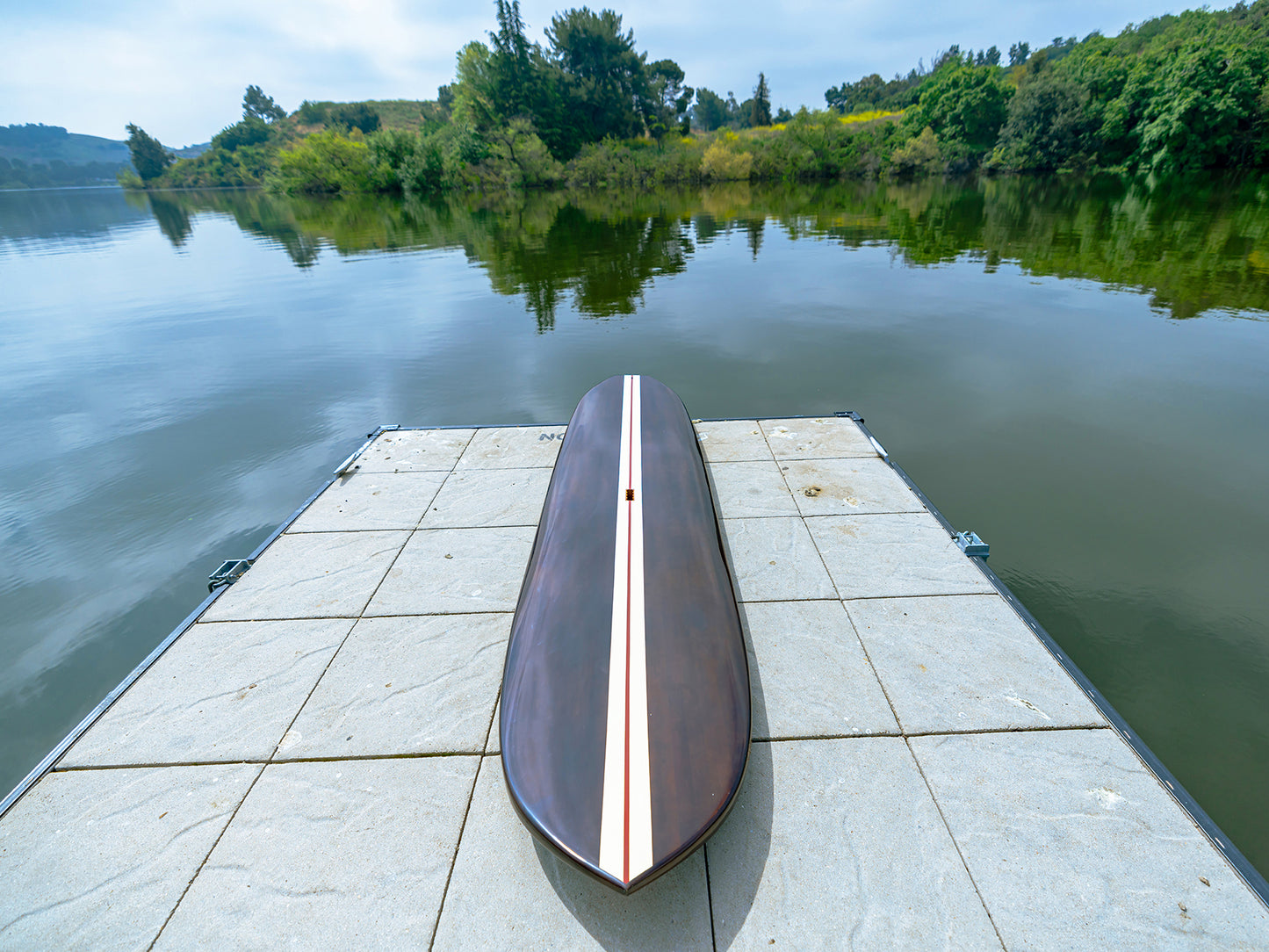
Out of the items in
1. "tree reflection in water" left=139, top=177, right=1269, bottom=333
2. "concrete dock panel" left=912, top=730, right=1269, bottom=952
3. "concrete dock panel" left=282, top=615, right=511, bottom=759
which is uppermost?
"tree reflection in water" left=139, top=177, right=1269, bottom=333

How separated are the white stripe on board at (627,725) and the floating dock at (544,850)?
0.57m

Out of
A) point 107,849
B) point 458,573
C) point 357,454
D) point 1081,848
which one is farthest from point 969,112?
point 107,849

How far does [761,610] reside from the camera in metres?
4.89

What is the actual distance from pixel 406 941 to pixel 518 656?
155 cm

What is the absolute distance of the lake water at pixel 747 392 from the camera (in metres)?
5.58

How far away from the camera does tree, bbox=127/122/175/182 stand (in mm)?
110000

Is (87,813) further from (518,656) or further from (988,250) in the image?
(988,250)

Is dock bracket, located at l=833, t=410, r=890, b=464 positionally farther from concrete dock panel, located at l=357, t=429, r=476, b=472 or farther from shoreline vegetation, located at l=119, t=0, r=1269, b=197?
shoreline vegetation, located at l=119, t=0, r=1269, b=197

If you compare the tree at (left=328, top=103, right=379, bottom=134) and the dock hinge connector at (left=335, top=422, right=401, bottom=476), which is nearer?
the dock hinge connector at (left=335, top=422, right=401, bottom=476)

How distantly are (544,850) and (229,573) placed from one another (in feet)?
14.7

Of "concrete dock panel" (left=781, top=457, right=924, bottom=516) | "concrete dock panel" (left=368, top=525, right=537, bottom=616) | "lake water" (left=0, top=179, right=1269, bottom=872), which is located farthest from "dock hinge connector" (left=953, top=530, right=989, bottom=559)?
"concrete dock panel" (left=368, top=525, right=537, bottom=616)

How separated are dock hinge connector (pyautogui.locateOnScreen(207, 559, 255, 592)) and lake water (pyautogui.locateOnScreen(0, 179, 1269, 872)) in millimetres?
1311

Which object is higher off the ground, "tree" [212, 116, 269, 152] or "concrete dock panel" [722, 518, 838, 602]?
"tree" [212, 116, 269, 152]

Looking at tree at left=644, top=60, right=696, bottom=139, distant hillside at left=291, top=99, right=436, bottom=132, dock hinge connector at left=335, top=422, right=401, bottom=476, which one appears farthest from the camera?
distant hillside at left=291, top=99, right=436, bottom=132
